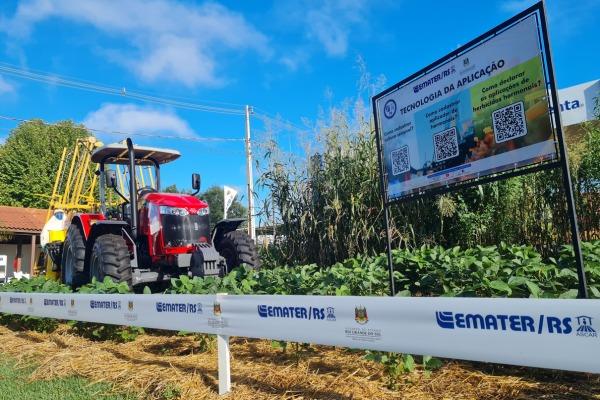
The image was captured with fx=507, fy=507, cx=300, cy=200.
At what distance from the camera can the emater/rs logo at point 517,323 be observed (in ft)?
6.98

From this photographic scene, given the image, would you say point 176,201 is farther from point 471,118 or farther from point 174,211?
point 471,118

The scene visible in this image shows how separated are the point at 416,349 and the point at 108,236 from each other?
6.11 m

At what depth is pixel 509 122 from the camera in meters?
3.50

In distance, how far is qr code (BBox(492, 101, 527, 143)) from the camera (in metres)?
3.42

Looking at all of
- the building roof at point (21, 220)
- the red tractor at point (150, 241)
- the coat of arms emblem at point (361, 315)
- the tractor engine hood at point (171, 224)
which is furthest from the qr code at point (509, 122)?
the building roof at point (21, 220)

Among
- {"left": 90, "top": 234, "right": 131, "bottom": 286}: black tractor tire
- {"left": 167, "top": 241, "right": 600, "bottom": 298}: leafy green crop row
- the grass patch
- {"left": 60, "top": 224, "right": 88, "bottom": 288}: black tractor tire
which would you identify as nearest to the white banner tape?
the grass patch

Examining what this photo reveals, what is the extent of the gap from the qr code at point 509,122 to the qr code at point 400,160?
93 centimetres

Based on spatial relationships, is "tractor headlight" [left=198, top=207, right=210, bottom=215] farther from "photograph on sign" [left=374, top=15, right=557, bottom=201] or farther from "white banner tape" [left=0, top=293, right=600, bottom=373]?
"photograph on sign" [left=374, top=15, right=557, bottom=201]

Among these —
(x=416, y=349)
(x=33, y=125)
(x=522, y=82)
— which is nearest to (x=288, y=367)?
(x=416, y=349)

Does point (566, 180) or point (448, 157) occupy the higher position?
A: point (448, 157)

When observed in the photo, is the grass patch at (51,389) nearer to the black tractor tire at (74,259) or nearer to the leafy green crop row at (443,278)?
the leafy green crop row at (443,278)

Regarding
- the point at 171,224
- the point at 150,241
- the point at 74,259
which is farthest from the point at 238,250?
the point at 74,259

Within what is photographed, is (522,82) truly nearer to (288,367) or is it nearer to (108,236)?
(288,367)

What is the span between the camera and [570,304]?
217 centimetres
